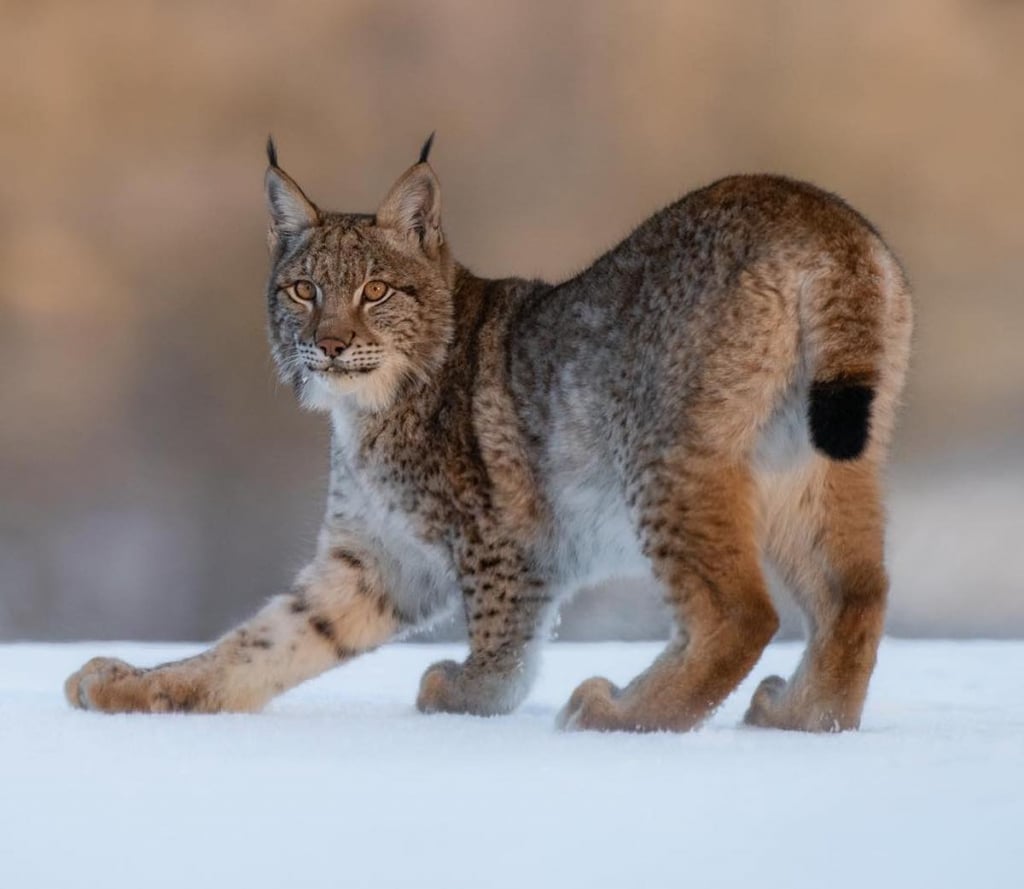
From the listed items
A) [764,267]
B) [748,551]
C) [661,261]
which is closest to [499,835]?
[748,551]

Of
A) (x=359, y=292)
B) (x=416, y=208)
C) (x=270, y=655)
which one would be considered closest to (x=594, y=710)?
(x=270, y=655)

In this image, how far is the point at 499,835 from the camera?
6.46 ft

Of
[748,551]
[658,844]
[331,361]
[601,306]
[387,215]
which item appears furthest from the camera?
[387,215]

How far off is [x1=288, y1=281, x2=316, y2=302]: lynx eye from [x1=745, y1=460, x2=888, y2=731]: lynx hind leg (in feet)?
4.84

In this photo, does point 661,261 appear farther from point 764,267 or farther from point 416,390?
point 416,390

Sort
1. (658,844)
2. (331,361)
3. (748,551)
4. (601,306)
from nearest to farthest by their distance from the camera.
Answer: (658,844) < (748,551) < (601,306) < (331,361)

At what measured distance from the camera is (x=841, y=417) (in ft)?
9.18

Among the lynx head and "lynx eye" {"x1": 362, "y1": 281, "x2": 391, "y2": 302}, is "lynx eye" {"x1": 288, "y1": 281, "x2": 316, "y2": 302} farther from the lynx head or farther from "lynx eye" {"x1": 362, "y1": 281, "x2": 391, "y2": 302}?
"lynx eye" {"x1": 362, "y1": 281, "x2": 391, "y2": 302}

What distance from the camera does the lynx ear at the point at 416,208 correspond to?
4207 millimetres

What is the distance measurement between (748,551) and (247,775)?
47.3 inches

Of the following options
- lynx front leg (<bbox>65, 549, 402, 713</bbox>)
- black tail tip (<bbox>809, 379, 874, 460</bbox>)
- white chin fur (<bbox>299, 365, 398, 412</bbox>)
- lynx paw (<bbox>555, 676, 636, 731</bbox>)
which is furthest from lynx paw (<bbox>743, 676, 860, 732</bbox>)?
white chin fur (<bbox>299, 365, 398, 412</bbox>)

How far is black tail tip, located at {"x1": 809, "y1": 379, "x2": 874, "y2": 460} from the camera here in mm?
2766

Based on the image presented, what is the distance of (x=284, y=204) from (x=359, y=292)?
1.46 ft

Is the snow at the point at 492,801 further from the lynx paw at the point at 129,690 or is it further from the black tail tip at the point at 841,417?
the black tail tip at the point at 841,417
